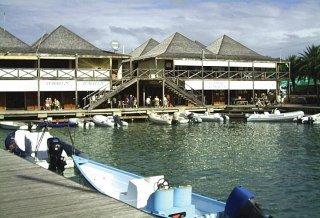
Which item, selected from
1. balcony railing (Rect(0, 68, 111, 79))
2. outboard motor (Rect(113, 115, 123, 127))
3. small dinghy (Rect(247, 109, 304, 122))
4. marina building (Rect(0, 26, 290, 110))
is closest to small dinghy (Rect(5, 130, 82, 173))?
outboard motor (Rect(113, 115, 123, 127))

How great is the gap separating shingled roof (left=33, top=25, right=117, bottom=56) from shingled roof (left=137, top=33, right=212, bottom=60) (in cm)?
772

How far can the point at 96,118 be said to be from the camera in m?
45.1

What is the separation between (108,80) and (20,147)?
29.6 m

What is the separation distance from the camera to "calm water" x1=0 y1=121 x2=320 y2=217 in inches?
744

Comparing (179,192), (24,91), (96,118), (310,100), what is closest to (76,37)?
(24,91)

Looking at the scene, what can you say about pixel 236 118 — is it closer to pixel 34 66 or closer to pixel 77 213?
pixel 34 66

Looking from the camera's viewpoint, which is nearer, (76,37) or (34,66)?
(34,66)

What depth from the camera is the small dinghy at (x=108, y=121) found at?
1756 inches

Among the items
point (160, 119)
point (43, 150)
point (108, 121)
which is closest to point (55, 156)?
point (43, 150)

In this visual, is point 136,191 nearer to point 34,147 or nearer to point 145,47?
point 34,147

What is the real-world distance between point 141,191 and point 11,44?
4187cm

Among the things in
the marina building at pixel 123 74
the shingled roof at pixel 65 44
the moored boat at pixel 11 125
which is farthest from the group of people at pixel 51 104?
the moored boat at pixel 11 125

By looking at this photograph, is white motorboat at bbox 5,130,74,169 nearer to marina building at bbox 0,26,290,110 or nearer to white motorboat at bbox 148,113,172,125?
white motorboat at bbox 148,113,172,125

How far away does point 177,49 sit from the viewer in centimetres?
6044
